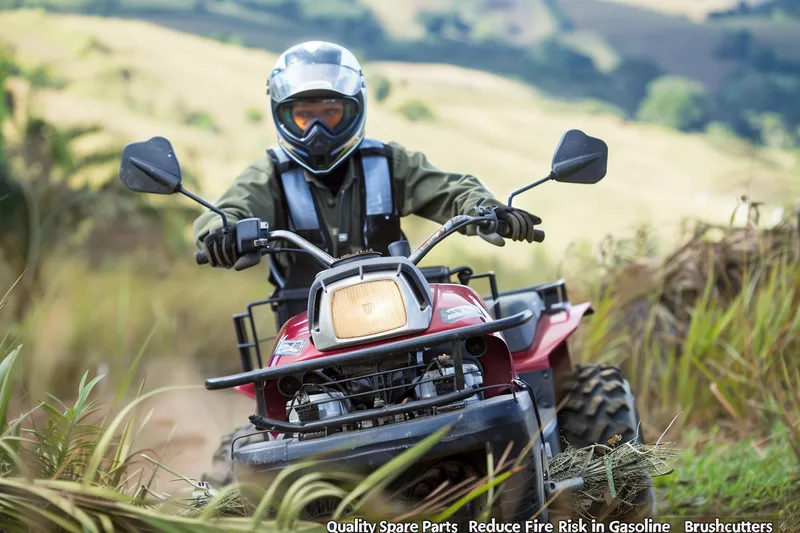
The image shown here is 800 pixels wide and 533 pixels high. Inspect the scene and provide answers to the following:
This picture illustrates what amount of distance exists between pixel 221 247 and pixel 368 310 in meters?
0.87

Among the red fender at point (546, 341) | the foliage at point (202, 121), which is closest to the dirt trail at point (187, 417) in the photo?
the red fender at point (546, 341)

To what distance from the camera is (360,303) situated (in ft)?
11.7

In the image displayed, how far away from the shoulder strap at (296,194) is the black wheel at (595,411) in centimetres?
144

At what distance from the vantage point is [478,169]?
12.1 m

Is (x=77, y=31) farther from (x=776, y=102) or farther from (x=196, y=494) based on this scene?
(x=196, y=494)

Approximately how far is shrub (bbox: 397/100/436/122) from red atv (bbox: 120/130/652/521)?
949cm

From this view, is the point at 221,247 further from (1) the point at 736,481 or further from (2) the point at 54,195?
(2) the point at 54,195

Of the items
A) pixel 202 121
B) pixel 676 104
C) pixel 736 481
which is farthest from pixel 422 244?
pixel 676 104

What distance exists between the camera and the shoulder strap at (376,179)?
495cm

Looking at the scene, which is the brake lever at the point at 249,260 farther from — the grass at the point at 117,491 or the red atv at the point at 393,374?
the grass at the point at 117,491

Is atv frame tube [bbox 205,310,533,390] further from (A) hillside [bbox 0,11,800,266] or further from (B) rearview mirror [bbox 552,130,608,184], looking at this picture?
(A) hillside [bbox 0,11,800,266]

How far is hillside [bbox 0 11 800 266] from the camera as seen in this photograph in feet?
39.6

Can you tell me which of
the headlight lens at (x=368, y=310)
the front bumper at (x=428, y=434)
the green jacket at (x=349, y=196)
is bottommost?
the front bumper at (x=428, y=434)

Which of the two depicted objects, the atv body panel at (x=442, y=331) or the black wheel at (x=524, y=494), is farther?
the atv body panel at (x=442, y=331)
